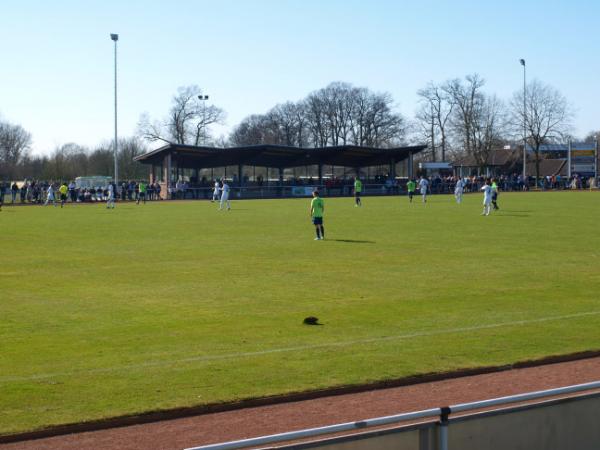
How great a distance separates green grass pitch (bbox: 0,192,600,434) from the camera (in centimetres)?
994

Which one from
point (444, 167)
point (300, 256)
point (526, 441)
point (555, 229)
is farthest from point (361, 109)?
point (526, 441)

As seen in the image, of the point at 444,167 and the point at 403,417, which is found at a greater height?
the point at 444,167

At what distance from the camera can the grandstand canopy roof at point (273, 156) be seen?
68.1 meters

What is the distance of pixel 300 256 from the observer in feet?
74.9

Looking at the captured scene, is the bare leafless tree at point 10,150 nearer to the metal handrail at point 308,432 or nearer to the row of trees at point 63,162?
the row of trees at point 63,162

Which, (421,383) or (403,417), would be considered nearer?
(403,417)

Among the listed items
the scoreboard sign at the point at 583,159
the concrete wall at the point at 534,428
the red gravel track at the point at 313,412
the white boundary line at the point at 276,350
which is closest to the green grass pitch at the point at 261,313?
the white boundary line at the point at 276,350

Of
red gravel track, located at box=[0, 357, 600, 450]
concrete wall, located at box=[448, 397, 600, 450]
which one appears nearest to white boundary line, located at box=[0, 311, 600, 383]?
red gravel track, located at box=[0, 357, 600, 450]

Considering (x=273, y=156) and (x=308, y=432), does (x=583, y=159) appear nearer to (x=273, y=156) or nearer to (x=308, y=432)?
(x=273, y=156)

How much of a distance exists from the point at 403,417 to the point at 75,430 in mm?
4352

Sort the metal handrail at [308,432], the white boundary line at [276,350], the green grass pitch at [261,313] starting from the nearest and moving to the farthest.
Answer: the metal handrail at [308,432] → the green grass pitch at [261,313] → the white boundary line at [276,350]

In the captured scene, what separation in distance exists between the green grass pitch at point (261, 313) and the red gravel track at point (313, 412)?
0.44 meters

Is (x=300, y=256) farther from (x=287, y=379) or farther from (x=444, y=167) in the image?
(x=444, y=167)

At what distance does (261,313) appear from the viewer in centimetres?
1423
